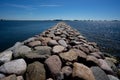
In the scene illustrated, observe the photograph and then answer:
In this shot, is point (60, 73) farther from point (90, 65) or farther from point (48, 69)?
point (90, 65)

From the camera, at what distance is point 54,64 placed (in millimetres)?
3549

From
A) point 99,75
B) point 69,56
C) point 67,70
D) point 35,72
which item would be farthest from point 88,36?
Result: point 35,72

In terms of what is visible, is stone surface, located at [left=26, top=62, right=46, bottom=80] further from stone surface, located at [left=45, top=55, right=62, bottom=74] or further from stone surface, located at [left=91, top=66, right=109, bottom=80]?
stone surface, located at [left=91, top=66, right=109, bottom=80]

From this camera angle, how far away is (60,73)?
3.35 meters

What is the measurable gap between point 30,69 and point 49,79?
539mm

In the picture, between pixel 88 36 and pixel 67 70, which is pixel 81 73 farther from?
pixel 88 36

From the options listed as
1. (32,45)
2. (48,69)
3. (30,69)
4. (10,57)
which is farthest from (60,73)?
(32,45)

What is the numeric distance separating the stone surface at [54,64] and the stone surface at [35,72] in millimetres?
172

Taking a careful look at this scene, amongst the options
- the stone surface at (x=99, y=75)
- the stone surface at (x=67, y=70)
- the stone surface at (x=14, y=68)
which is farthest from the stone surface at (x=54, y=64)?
the stone surface at (x=99, y=75)

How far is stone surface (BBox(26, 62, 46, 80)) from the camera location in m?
3.15

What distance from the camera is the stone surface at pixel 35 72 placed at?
124 inches

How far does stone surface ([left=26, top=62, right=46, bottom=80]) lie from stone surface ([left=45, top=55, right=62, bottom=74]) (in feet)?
0.56

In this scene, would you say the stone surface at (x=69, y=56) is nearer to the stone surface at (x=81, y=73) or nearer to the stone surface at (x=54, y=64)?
the stone surface at (x=54, y=64)

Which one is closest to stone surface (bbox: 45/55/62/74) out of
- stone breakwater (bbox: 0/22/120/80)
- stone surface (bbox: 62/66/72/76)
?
stone breakwater (bbox: 0/22/120/80)
